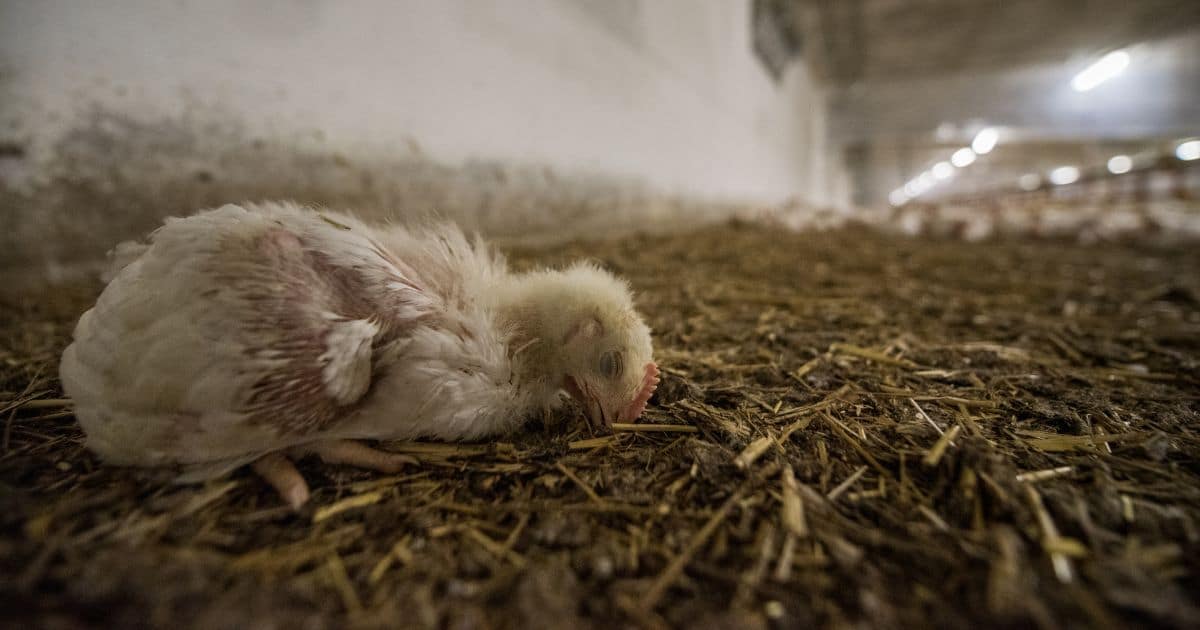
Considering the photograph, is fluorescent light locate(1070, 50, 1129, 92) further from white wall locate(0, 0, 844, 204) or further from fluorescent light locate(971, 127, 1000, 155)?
white wall locate(0, 0, 844, 204)

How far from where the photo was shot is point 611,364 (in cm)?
125

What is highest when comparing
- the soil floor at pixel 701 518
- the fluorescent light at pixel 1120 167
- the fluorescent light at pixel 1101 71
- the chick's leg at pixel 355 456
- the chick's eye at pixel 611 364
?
the fluorescent light at pixel 1101 71

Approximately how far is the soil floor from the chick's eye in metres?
0.16

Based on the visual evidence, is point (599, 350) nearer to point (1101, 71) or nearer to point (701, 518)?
point (701, 518)

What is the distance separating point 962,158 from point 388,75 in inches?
1319

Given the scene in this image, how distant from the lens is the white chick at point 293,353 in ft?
2.84

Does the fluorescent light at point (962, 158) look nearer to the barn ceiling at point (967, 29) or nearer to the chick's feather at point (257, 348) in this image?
the barn ceiling at point (967, 29)

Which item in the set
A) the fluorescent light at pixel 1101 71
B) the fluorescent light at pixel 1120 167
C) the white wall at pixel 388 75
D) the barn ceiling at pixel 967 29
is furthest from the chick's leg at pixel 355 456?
the fluorescent light at pixel 1101 71

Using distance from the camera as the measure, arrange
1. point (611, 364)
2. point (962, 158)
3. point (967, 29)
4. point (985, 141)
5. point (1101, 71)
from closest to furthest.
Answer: point (611, 364) → point (967, 29) → point (1101, 71) → point (985, 141) → point (962, 158)

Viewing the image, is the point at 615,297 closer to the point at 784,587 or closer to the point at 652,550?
the point at 652,550

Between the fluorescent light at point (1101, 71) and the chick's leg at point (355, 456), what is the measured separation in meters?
21.4

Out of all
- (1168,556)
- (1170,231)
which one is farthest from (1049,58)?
(1168,556)

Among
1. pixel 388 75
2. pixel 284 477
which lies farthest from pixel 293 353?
pixel 388 75

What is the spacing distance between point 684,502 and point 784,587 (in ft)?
0.84
